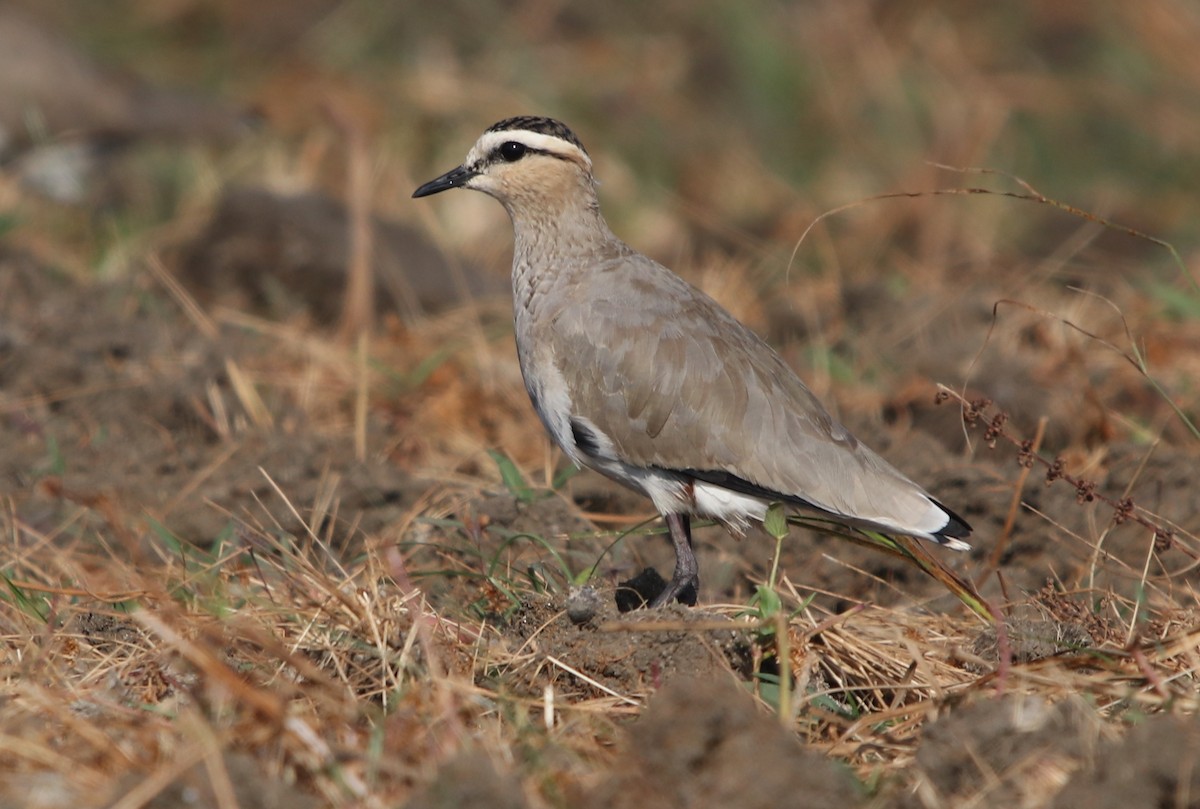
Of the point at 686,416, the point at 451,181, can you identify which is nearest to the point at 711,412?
the point at 686,416

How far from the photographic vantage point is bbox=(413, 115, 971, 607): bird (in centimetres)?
429

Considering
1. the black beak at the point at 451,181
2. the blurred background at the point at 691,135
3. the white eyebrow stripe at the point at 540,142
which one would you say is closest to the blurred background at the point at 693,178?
the blurred background at the point at 691,135

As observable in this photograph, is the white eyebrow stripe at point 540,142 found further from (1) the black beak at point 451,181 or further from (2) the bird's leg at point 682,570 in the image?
(2) the bird's leg at point 682,570

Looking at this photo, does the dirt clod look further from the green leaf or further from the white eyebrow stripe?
the white eyebrow stripe

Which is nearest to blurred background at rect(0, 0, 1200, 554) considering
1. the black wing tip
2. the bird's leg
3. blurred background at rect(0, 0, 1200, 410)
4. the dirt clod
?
blurred background at rect(0, 0, 1200, 410)

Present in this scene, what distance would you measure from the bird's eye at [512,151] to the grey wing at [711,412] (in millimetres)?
646

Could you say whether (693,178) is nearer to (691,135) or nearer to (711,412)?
(691,135)

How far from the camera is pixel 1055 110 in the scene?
1147 cm

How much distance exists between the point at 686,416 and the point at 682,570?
17.2 inches

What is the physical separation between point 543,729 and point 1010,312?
165 inches

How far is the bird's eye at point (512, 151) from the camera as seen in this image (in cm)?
493

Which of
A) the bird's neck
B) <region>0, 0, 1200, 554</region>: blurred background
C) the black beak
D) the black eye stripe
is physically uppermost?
the black eye stripe

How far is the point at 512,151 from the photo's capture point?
16.3 ft

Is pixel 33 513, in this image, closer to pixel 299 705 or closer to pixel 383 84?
pixel 299 705
